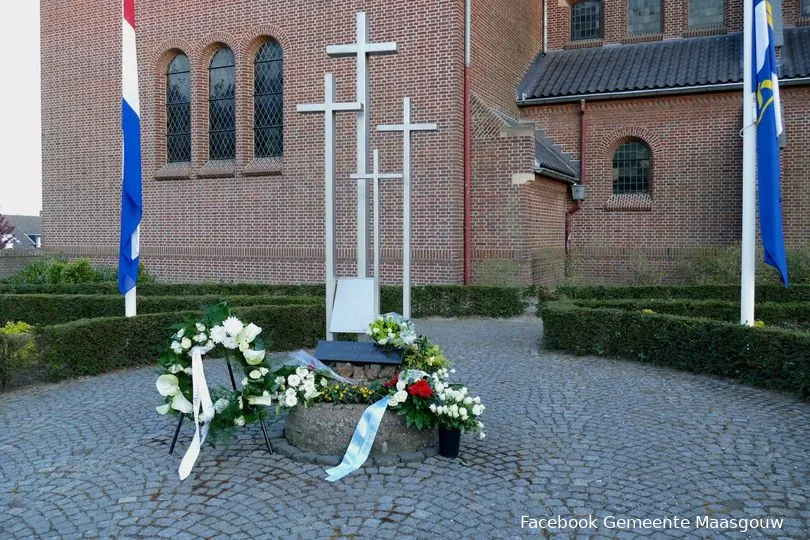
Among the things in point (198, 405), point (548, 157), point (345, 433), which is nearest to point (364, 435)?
point (345, 433)

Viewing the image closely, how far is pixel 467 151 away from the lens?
15242mm

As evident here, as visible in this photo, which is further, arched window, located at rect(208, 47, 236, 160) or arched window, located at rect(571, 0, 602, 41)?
arched window, located at rect(571, 0, 602, 41)

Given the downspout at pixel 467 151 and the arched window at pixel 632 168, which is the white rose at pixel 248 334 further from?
the arched window at pixel 632 168

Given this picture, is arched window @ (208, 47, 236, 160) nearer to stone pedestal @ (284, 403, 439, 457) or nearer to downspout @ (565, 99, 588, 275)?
downspout @ (565, 99, 588, 275)

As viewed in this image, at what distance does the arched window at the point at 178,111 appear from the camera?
60.3 ft

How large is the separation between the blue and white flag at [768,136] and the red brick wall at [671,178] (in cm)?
901

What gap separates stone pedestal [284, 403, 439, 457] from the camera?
533cm

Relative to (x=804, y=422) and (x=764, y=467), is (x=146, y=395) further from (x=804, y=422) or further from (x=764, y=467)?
(x=804, y=422)

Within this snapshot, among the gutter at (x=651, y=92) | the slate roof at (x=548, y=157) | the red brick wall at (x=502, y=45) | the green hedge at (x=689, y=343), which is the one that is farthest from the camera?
the gutter at (x=651, y=92)

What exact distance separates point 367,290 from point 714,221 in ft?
44.2

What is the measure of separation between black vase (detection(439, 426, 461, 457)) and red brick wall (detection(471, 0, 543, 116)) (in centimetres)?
1161

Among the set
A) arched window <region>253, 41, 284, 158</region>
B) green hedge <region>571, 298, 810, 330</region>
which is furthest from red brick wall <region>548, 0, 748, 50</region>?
green hedge <region>571, 298, 810, 330</region>

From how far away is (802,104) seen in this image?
16.6 meters

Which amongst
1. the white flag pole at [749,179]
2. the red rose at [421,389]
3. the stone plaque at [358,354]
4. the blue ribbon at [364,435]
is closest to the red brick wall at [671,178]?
the white flag pole at [749,179]
